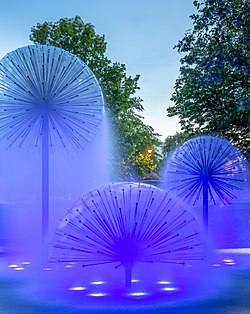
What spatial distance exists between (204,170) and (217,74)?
522 centimetres

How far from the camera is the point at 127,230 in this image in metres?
6.19

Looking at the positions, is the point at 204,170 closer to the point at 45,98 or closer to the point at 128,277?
the point at 45,98

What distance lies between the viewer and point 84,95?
9.00 m

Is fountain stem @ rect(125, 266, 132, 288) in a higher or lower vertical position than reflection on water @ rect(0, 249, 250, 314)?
higher

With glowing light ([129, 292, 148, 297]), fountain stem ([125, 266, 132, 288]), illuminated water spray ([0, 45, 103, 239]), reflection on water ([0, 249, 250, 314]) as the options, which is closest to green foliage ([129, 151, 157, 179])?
illuminated water spray ([0, 45, 103, 239])

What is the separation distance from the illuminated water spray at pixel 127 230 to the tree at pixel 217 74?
7574mm

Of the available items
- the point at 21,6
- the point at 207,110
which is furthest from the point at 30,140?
the point at 207,110

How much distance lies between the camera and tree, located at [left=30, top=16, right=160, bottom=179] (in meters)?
20.2

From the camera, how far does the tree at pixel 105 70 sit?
20.2m

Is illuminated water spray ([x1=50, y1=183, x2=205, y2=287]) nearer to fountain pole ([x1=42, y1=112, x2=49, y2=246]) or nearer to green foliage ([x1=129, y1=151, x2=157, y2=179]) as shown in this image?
fountain pole ([x1=42, y1=112, x2=49, y2=246])

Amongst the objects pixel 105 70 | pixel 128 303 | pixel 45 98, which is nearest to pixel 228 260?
pixel 128 303

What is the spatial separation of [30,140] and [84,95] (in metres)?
1.41

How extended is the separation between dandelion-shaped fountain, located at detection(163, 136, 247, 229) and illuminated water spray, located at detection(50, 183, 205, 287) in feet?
14.5

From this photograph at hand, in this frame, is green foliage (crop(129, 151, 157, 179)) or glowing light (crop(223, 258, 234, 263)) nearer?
glowing light (crop(223, 258, 234, 263))
